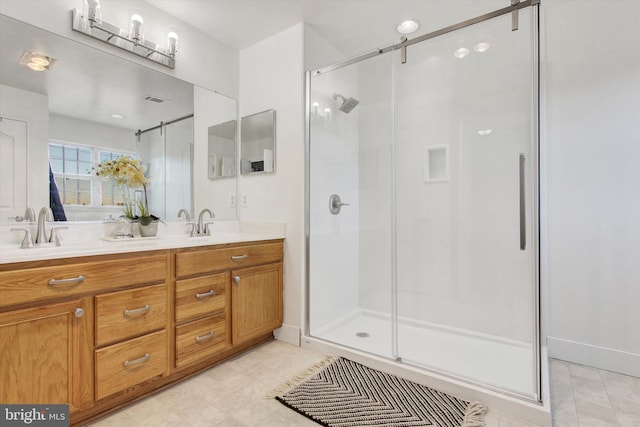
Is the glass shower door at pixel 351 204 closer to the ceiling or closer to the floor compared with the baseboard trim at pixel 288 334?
closer to the ceiling

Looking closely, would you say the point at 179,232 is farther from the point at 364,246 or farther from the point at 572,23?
the point at 572,23

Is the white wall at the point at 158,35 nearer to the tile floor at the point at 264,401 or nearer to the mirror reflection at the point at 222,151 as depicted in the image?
the mirror reflection at the point at 222,151

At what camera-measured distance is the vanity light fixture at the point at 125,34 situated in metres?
1.83

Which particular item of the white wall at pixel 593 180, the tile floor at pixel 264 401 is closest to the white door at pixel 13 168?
the tile floor at pixel 264 401

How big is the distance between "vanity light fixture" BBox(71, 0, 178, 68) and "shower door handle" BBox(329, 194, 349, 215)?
5.08 ft

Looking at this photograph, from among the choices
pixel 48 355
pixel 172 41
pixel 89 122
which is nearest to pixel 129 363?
pixel 48 355

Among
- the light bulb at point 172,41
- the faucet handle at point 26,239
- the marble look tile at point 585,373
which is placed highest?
the light bulb at point 172,41

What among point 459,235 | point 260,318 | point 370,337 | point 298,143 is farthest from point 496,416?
point 298,143

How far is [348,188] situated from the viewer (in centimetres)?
269

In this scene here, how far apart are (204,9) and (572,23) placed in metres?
2.48

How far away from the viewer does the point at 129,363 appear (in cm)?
150

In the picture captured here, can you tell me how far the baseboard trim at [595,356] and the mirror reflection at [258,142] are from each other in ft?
7.89

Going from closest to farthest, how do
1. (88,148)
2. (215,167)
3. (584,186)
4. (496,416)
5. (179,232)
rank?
(496,416) → (88,148) → (584,186) → (179,232) → (215,167)

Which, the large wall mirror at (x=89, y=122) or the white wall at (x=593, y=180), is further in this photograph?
the white wall at (x=593, y=180)
